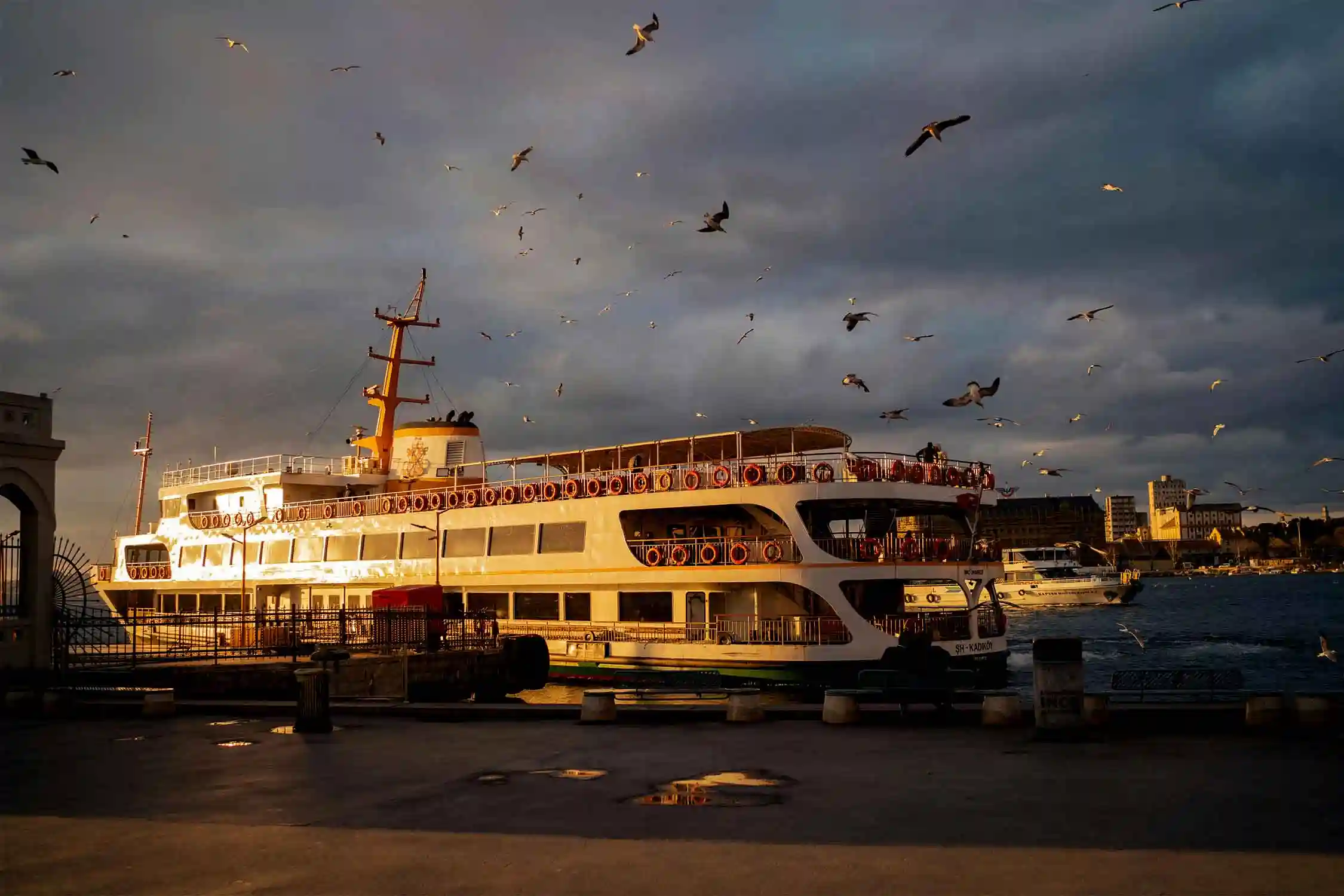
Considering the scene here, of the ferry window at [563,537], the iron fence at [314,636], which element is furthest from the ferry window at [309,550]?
the ferry window at [563,537]

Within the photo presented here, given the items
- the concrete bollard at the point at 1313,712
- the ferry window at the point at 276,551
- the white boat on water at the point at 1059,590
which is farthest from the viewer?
the white boat on water at the point at 1059,590

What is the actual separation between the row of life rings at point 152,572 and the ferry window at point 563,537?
25.0 meters

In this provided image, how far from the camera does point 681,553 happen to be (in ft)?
106

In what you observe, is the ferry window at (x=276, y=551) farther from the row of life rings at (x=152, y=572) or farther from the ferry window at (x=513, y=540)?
the ferry window at (x=513, y=540)

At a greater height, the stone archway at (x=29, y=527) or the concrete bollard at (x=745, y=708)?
the stone archway at (x=29, y=527)

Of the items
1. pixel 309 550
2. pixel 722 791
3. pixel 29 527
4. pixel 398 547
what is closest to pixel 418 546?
pixel 398 547

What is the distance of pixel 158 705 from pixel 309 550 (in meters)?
23.5

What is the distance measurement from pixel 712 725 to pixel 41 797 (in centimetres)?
1048

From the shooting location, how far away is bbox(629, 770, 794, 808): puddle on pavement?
1197 centimetres

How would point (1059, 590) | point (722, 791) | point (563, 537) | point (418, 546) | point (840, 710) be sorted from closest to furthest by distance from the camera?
1. point (722, 791)
2. point (840, 710)
3. point (563, 537)
4. point (418, 546)
5. point (1059, 590)

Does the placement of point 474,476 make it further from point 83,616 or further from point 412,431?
point 83,616

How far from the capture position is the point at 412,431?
50094 mm

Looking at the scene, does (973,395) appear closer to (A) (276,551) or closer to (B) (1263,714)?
(B) (1263,714)

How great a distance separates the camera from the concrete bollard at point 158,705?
21719 millimetres
